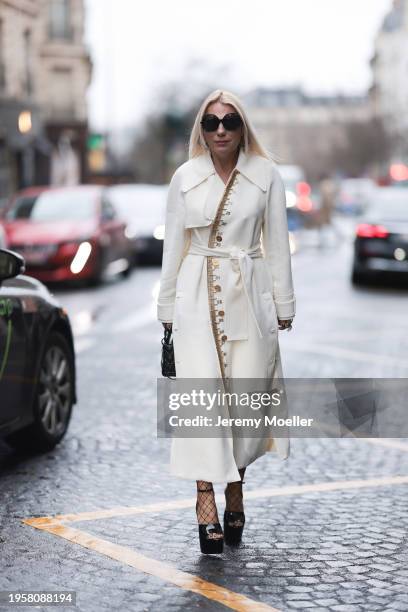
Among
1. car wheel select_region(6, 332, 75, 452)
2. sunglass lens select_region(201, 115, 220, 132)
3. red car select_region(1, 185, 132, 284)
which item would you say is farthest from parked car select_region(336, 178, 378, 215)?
sunglass lens select_region(201, 115, 220, 132)

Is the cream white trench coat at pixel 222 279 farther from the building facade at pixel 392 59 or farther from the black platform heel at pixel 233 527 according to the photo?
the building facade at pixel 392 59

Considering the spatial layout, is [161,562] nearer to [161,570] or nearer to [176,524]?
[161,570]

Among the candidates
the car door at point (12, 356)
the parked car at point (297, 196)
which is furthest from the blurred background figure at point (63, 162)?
the car door at point (12, 356)

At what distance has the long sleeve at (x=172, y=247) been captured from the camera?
4.92 m

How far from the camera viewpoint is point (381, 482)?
20.3 ft

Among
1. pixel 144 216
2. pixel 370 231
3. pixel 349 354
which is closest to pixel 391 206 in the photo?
pixel 370 231

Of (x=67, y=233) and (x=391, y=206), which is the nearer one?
(x=67, y=233)

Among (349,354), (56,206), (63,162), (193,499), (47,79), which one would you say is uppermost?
(47,79)

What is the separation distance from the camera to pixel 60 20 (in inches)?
2080

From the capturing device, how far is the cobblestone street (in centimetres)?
442

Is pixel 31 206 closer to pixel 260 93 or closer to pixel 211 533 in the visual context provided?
pixel 211 533

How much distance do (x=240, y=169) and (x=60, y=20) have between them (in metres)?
49.8

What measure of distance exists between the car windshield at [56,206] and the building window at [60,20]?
3485cm

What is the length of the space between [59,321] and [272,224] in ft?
Result: 7.87
